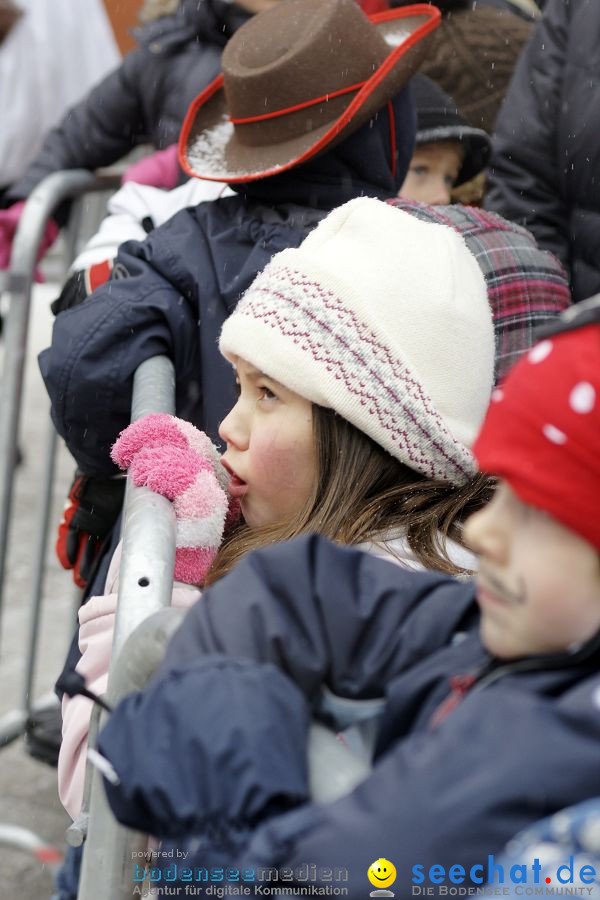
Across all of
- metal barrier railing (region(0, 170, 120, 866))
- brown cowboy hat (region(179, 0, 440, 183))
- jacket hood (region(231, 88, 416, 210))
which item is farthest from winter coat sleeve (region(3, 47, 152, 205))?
jacket hood (region(231, 88, 416, 210))

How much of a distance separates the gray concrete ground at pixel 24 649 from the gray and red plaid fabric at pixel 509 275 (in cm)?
182

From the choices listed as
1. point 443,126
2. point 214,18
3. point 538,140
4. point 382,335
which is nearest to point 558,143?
point 538,140

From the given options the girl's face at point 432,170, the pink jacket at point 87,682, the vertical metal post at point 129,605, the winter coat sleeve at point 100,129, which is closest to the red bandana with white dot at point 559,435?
the vertical metal post at point 129,605

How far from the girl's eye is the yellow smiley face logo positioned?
106 centimetres

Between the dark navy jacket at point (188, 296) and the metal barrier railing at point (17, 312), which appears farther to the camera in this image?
the metal barrier railing at point (17, 312)

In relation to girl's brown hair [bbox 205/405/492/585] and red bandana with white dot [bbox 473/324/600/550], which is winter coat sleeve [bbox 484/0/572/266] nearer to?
girl's brown hair [bbox 205/405/492/585]

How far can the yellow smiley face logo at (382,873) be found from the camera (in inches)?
38.2

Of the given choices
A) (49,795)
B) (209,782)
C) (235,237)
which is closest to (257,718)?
(209,782)

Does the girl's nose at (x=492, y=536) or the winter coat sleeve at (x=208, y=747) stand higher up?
the girl's nose at (x=492, y=536)

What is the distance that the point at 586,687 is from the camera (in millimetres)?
1011

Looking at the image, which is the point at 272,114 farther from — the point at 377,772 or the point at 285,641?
the point at 377,772

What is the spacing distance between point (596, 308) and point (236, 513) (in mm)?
1085

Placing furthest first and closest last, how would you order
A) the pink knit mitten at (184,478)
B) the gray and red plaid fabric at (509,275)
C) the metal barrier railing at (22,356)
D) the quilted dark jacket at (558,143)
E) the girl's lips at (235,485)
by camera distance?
the metal barrier railing at (22,356) → the quilted dark jacket at (558,143) → the gray and red plaid fabric at (509,275) → the girl's lips at (235,485) → the pink knit mitten at (184,478)

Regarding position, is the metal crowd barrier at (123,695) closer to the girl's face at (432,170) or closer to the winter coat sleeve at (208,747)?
the winter coat sleeve at (208,747)
